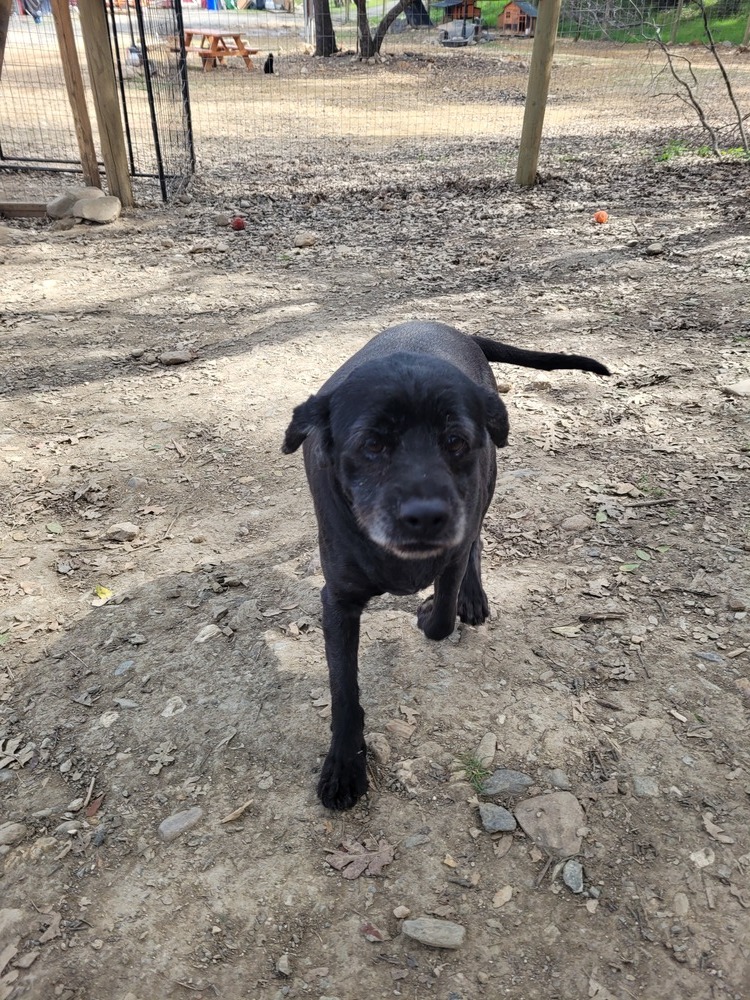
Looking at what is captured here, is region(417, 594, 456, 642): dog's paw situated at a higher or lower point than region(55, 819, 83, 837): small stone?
higher

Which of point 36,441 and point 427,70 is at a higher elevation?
point 427,70

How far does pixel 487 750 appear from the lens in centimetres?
266

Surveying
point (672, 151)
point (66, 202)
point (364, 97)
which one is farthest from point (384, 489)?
point (364, 97)

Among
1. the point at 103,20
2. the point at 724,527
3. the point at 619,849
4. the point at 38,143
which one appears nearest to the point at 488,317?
the point at 724,527

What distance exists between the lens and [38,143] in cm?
1255

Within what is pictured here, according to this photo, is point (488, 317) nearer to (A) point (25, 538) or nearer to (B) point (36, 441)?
(B) point (36, 441)

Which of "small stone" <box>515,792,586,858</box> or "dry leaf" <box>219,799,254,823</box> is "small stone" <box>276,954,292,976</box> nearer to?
"dry leaf" <box>219,799,254,823</box>

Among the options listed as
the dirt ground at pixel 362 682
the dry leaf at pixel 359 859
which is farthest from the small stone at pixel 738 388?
the dry leaf at pixel 359 859

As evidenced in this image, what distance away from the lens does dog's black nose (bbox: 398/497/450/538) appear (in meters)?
2.17

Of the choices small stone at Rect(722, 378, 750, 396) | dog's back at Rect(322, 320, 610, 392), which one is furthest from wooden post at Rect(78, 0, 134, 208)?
small stone at Rect(722, 378, 750, 396)

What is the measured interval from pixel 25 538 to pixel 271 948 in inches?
99.7

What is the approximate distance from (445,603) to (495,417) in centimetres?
75

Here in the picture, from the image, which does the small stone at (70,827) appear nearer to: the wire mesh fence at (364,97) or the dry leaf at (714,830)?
the dry leaf at (714,830)

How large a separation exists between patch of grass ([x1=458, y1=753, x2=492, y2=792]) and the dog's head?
82 cm
